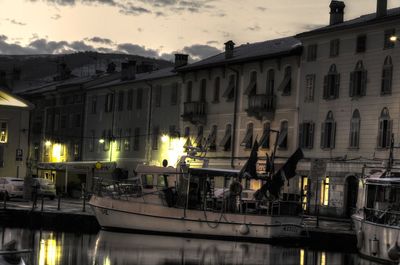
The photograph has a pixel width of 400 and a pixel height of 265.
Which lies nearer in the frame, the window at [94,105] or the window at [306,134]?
the window at [306,134]

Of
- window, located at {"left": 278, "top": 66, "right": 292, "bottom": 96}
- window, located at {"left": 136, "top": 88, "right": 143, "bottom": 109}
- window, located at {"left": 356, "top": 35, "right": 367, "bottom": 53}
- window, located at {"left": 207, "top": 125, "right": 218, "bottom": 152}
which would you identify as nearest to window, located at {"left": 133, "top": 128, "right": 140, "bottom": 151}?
window, located at {"left": 136, "top": 88, "right": 143, "bottom": 109}

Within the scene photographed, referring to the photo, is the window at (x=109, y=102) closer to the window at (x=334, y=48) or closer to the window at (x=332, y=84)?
the window at (x=332, y=84)

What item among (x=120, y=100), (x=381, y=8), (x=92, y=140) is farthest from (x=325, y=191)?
(x=92, y=140)

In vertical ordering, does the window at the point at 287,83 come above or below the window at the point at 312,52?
below

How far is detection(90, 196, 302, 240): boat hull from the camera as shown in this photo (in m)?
44.0

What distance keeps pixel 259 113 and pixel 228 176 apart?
19819 mm

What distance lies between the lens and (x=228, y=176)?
46.8 metres

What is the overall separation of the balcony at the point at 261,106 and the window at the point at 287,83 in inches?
41.2

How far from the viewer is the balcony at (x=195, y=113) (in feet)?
239

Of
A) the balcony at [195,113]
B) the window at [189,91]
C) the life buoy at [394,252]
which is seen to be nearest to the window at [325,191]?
the balcony at [195,113]

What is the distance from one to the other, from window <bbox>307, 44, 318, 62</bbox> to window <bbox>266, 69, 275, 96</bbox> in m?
3.83

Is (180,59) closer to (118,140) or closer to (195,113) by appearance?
(195,113)

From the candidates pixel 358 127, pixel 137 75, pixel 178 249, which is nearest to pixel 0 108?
pixel 137 75

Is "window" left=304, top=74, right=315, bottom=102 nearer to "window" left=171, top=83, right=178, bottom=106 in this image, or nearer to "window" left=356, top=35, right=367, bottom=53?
"window" left=356, top=35, right=367, bottom=53
